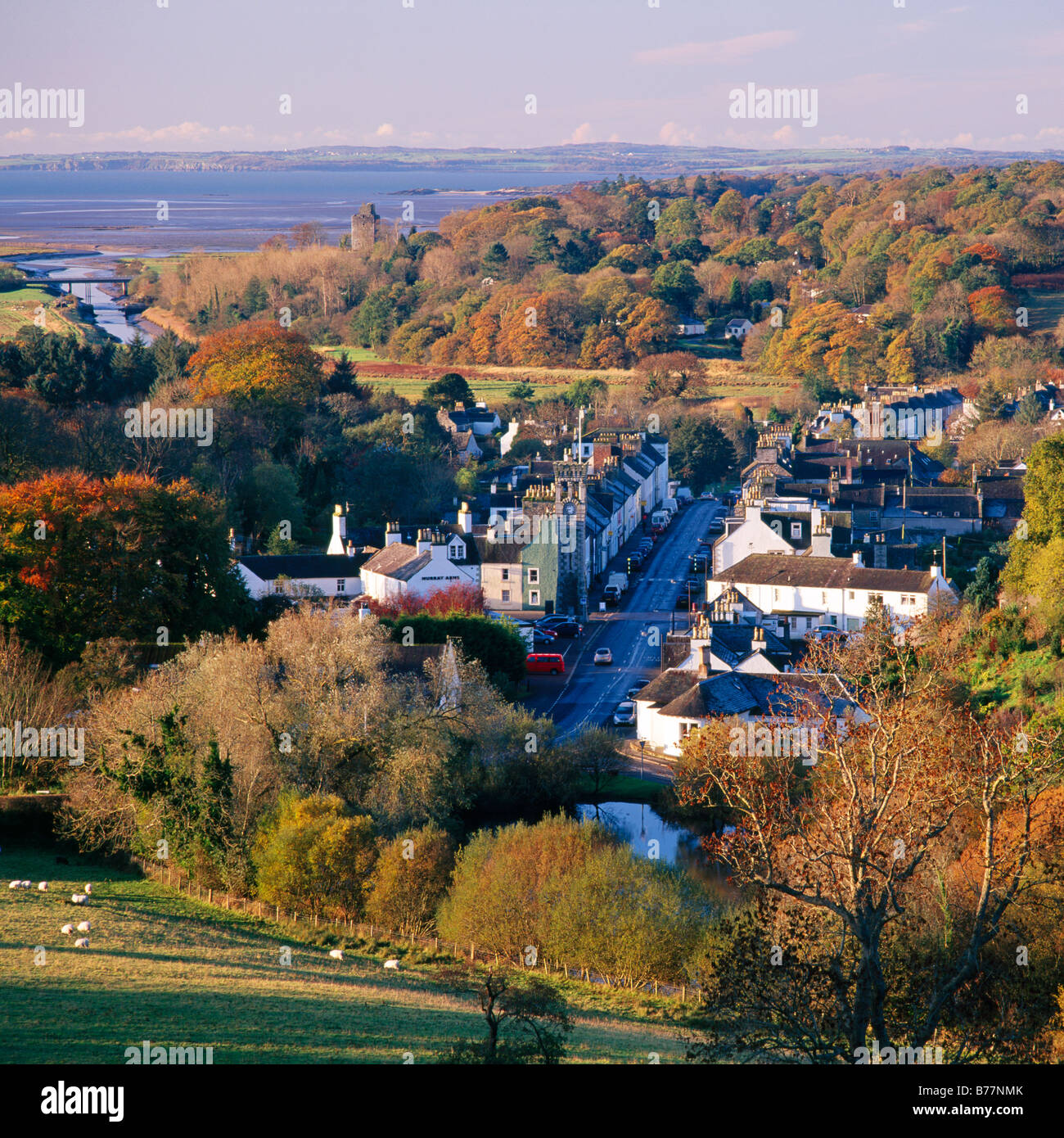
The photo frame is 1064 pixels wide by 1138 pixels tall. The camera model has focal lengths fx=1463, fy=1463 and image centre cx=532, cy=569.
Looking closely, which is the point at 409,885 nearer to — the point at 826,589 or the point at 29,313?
the point at 826,589

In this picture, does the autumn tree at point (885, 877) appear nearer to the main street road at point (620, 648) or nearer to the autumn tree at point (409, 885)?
the autumn tree at point (409, 885)

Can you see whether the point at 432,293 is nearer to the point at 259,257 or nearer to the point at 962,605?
the point at 259,257

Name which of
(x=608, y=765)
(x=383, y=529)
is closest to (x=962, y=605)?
(x=608, y=765)

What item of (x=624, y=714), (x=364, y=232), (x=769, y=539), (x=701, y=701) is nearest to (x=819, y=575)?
(x=769, y=539)
